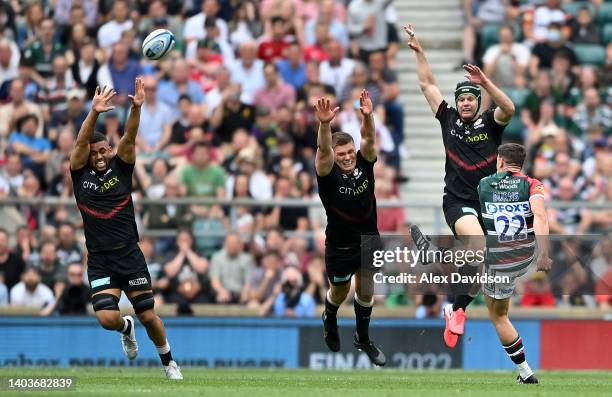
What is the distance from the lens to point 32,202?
70.6ft

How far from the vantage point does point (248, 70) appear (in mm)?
25172

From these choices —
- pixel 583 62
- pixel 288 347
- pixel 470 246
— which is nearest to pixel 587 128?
pixel 583 62

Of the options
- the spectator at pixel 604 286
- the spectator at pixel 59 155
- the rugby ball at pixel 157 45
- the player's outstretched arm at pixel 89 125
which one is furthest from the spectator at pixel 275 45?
the player's outstretched arm at pixel 89 125

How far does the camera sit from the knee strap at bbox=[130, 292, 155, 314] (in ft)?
53.6

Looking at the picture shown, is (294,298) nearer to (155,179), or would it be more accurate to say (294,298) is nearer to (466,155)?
(155,179)

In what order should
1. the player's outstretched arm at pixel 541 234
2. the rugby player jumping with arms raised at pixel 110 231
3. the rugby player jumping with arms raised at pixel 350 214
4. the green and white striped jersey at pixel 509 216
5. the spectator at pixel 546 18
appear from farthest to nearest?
the spectator at pixel 546 18 < the rugby player jumping with arms raised at pixel 110 231 < the rugby player jumping with arms raised at pixel 350 214 < the green and white striped jersey at pixel 509 216 < the player's outstretched arm at pixel 541 234

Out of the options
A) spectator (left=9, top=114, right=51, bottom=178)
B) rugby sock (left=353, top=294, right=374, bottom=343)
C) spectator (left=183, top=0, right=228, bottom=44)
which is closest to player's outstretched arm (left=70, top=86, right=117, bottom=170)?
rugby sock (left=353, top=294, right=374, bottom=343)

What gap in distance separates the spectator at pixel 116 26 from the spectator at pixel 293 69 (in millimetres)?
2769

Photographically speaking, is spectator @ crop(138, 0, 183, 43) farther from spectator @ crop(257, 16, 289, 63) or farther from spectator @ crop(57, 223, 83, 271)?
spectator @ crop(57, 223, 83, 271)

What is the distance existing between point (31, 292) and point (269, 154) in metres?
4.44

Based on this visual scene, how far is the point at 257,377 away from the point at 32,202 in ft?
17.3

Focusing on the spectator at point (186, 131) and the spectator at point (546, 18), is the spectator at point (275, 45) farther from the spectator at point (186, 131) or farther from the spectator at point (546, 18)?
the spectator at point (546, 18)

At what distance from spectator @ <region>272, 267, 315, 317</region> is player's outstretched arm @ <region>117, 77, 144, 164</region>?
5830 millimetres

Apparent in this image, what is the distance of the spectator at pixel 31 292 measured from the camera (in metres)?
21.4
